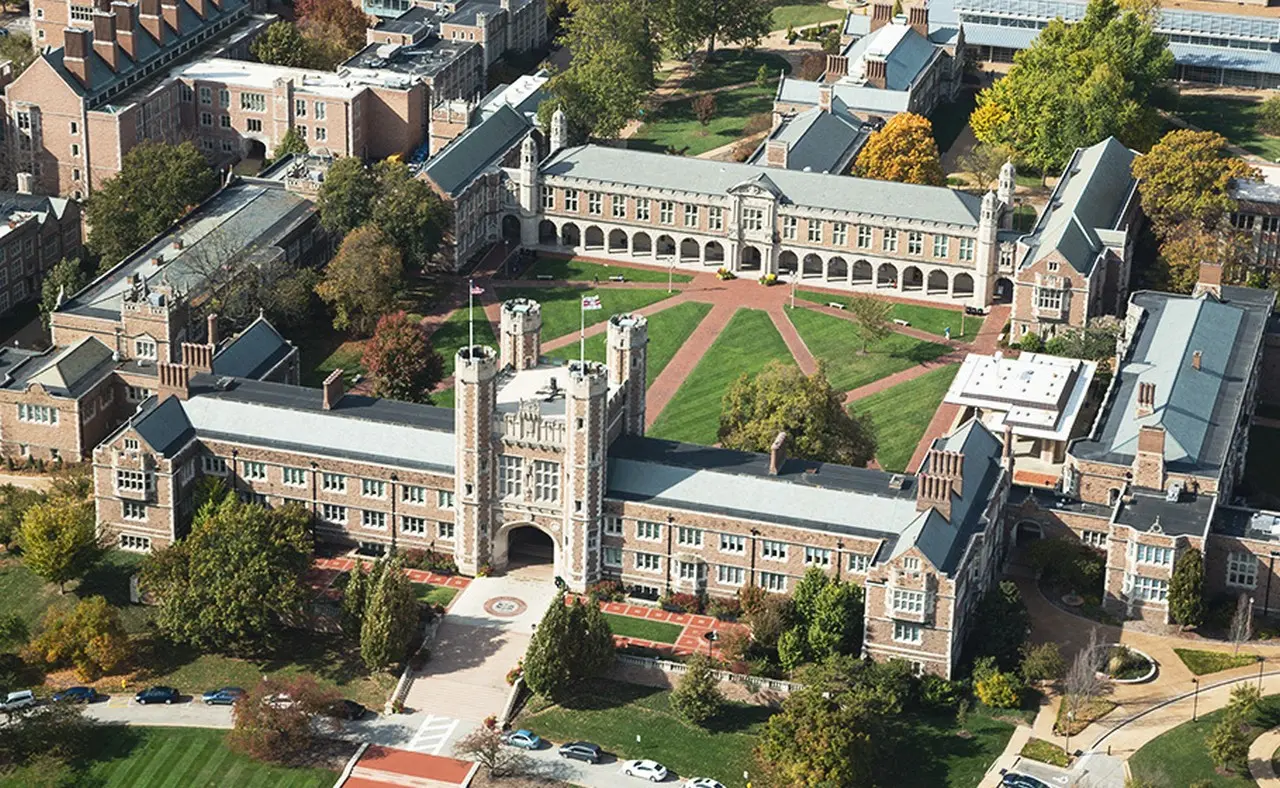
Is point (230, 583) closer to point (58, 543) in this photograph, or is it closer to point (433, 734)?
point (58, 543)

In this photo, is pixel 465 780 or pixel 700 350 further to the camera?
pixel 700 350

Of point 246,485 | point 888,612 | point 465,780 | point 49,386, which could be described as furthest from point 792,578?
point 49,386

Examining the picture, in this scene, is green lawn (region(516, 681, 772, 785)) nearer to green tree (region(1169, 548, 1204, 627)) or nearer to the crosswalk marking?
the crosswalk marking

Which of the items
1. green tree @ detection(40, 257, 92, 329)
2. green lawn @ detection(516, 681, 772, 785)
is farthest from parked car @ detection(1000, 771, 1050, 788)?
green tree @ detection(40, 257, 92, 329)

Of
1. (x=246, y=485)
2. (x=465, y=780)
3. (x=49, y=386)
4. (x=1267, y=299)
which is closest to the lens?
(x=465, y=780)

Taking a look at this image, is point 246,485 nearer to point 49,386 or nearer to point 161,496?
point 161,496

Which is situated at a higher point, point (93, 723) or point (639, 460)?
point (639, 460)
